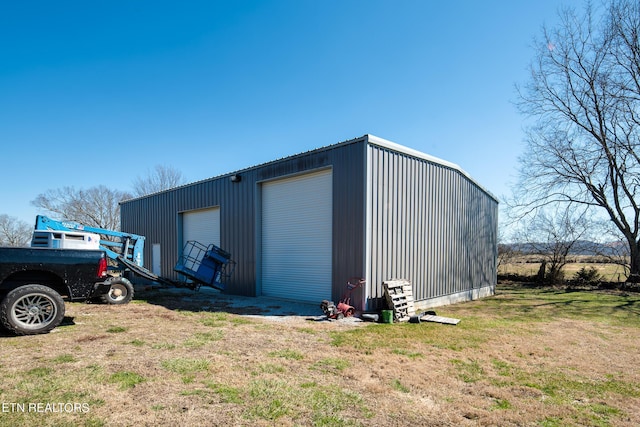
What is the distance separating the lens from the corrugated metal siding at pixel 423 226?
862 cm

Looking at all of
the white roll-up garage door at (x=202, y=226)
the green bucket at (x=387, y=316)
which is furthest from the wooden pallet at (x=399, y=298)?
the white roll-up garage door at (x=202, y=226)

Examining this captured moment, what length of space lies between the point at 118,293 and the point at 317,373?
7.45m

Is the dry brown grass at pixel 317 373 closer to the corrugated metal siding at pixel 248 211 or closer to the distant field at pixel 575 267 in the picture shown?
the corrugated metal siding at pixel 248 211

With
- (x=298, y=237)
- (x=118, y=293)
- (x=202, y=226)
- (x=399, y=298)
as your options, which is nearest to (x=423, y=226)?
(x=399, y=298)

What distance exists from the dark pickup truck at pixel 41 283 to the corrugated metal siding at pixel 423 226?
18.7 feet

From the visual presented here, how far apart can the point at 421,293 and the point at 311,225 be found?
368cm

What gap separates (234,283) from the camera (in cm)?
1202

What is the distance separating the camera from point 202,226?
13.8 meters

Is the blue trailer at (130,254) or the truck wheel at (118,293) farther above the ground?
the blue trailer at (130,254)

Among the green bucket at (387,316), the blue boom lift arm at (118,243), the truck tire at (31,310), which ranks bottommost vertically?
the green bucket at (387,316)

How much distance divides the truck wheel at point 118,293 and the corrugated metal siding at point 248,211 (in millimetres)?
3362

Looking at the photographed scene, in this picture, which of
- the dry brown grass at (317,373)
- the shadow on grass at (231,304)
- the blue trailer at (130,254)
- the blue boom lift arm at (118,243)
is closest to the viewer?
the dry brown grass at (317,373)

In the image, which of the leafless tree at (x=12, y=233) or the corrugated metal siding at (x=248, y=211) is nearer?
the corrugated metal siding at (x=248, y=211)

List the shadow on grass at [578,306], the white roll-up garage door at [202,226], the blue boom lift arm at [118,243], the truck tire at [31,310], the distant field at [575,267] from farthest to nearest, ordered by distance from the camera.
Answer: the distant field at [575,267], the white roll-up garage door at [202,226], the blue boom lift arm at [118,243], the shadow on grass at [578,306], the truck tire at [31,310]
